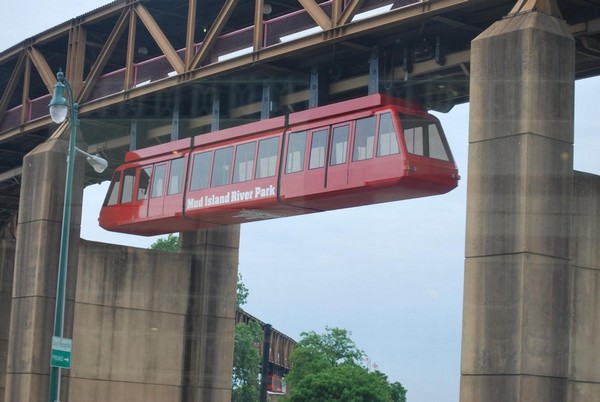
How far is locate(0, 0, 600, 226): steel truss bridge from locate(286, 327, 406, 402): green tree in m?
46.1

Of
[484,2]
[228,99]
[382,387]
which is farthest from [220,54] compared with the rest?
[382,387]

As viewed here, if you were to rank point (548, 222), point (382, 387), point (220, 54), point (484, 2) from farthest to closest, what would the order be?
point (382, 387)
point (220, 54)
point (484, 2)
point (548, 222)

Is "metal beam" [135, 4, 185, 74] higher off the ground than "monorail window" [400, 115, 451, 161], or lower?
higher

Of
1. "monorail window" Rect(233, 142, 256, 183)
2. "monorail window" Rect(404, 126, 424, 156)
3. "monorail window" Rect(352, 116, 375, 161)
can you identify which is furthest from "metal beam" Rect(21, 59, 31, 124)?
"monorail window" Rect(404, 126, 424, 156)

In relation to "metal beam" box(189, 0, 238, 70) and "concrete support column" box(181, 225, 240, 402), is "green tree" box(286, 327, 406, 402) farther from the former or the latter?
"metal beam" box(189, 0, 238, 70)

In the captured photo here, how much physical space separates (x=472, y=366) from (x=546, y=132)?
423 centimetres

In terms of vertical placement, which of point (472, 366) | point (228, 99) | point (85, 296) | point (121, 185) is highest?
point (228, 99)

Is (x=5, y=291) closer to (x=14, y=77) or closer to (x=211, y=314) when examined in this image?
(x=14, y=77)

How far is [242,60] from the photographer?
30156mm

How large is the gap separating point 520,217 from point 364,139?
20.2 ft

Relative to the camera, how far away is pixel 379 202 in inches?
1088

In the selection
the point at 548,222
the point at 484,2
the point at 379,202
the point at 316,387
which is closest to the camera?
the point at 548,222

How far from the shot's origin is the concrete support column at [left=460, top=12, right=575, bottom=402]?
68.4ft

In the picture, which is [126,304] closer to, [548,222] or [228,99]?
[228,99]
